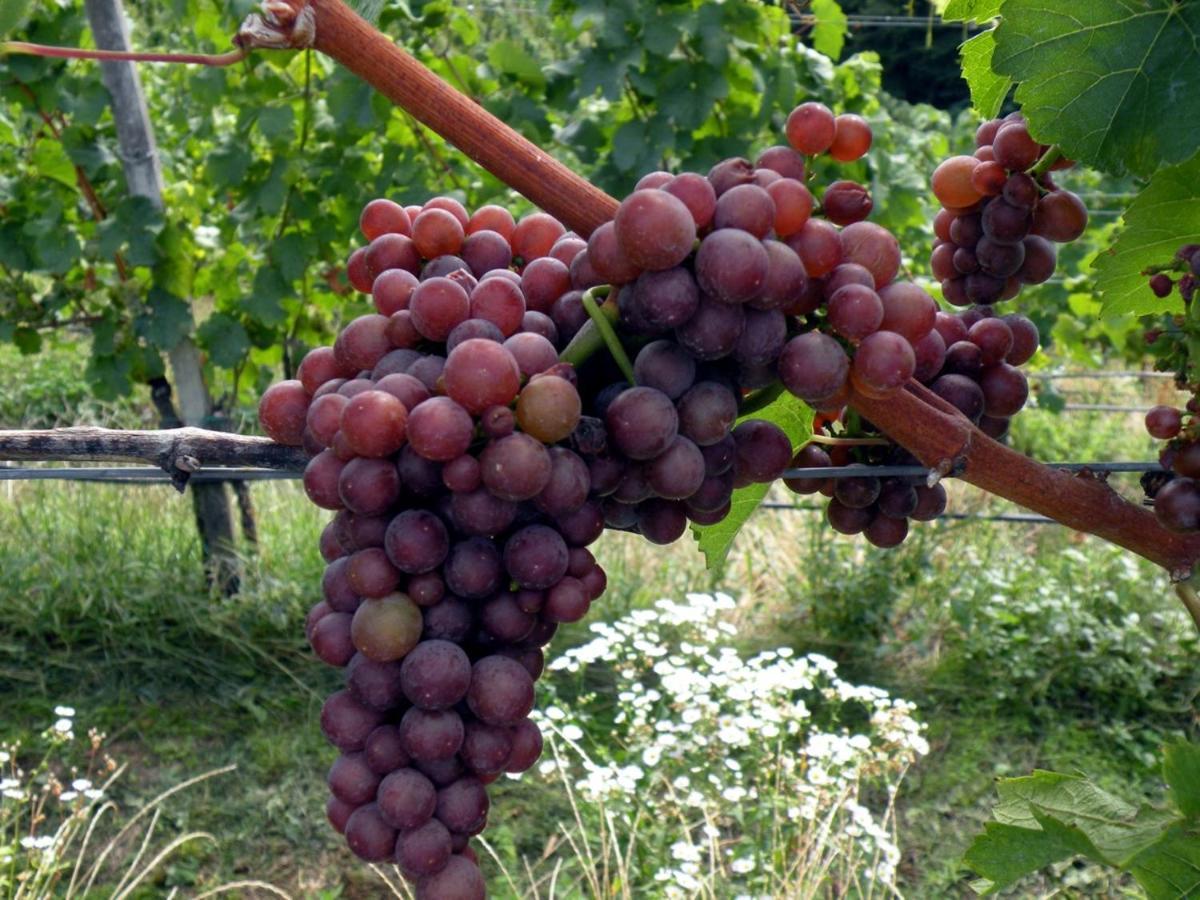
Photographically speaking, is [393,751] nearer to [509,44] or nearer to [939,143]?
[509,44]

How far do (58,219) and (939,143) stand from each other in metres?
3.86

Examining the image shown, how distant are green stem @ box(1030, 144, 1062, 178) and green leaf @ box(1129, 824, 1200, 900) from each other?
0.44 m

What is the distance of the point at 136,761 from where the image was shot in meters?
3.17

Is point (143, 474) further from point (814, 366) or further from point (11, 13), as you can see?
point (814, 366)

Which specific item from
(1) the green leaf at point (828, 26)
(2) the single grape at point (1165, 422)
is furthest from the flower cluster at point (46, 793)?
(1) the green leaf at point (828, 26)

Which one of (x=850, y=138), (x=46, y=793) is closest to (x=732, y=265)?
(x=850, y=138)

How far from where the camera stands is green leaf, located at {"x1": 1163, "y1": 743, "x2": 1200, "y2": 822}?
757mm

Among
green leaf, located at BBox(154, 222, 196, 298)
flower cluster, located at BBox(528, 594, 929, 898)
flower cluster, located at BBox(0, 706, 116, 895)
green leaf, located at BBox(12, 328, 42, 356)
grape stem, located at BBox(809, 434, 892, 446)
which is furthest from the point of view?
green leaf, located at BBox(12, 328, 42, 356)

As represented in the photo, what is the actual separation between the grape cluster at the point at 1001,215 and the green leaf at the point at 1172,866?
377 mm

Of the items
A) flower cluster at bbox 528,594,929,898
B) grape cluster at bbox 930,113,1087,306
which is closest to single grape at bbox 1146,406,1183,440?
grape cluster at bbox 930,113,1087,306

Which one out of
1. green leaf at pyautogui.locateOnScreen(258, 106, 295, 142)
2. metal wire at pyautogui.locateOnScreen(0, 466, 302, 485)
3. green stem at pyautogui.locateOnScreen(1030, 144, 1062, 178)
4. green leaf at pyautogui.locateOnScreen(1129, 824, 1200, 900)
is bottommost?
green leaf at pyautogui.locateOnScreen(1129, 824, 1200, 900)

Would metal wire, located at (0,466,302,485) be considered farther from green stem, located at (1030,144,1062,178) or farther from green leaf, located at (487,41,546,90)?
green leaf, located at (487,41,546,90)

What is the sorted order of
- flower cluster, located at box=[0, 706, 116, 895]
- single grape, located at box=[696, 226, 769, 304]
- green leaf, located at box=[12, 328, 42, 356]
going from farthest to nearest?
green leaf, located at box=[12, 328, 42, 356], flower cluster, located at box=[0, 706, 116, 895], single grape, located at box=[696, 226, 769, 304]

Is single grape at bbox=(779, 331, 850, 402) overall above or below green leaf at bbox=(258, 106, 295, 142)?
below
